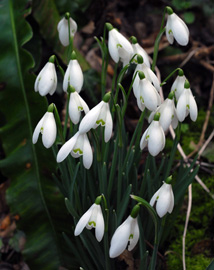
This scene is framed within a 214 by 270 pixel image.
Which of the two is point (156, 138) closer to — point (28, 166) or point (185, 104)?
point (185, 104)

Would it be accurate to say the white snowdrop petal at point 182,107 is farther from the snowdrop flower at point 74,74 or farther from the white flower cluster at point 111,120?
the snowdrop flower at point 74,74

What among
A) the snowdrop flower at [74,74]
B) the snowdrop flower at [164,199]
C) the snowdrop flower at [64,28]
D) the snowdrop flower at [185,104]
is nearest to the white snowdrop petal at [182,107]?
the snowdrop flower at [185,104]

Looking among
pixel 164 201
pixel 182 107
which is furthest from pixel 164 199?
pixel 182 107

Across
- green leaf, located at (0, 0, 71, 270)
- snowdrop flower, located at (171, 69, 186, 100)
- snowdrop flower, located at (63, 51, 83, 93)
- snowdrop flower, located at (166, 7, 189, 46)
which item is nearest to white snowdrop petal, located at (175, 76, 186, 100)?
snowdrop flower, located at (171, 69, 186, 100)

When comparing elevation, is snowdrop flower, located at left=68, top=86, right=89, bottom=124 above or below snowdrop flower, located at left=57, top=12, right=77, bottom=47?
below

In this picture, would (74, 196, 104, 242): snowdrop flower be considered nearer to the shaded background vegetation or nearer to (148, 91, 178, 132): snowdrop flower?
(148, 91, 178, 132): snowdrop flower
